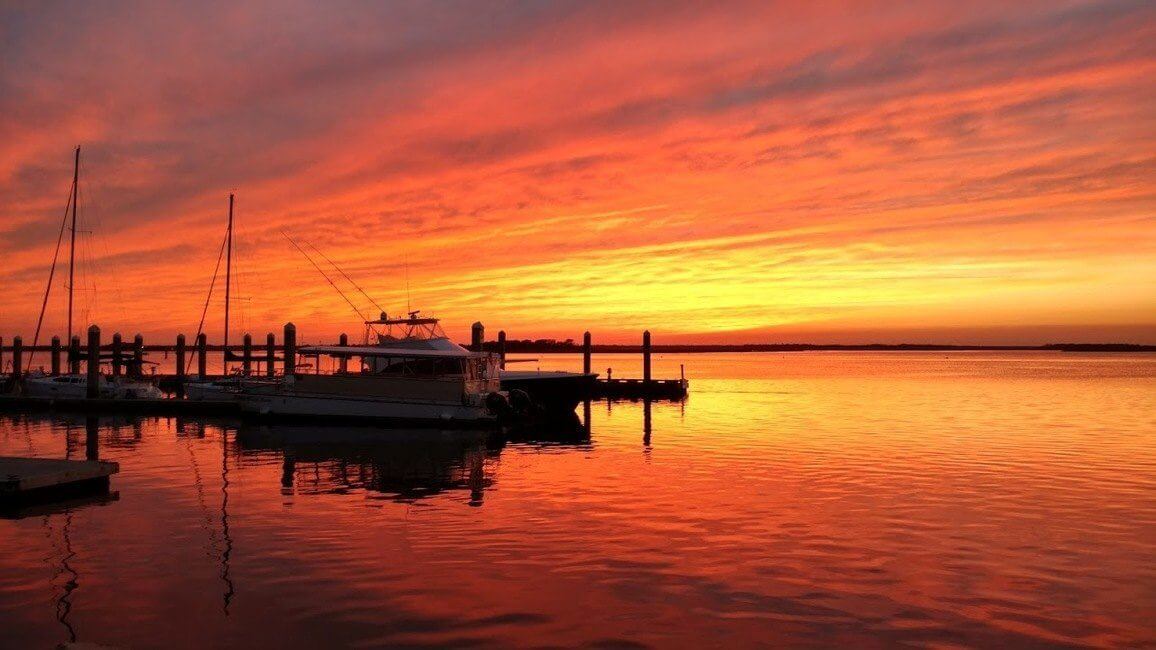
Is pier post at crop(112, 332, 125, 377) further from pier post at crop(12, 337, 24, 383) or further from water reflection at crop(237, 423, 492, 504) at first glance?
water reflection at crop(237, 423, 492, 504)

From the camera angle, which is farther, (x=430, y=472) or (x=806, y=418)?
(x=806, y=418)

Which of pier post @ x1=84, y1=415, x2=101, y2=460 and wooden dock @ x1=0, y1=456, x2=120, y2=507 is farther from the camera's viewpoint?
pier post @ x1=84, y1=415, x2=101, y2=460

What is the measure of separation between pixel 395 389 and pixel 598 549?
21.7 metres

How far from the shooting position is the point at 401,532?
1559cm

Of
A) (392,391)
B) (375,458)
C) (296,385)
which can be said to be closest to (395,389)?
(392,391)

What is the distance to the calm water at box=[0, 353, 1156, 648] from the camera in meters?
→ 10.5

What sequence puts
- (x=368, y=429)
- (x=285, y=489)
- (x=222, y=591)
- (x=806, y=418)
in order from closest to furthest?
1. (x=222, y=591)
2. (x=285, y=489)
3. (x=368, y=429)
4. (x=806, y=418)

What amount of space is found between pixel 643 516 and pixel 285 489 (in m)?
8.48

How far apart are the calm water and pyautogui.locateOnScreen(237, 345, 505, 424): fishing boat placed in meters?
4.97

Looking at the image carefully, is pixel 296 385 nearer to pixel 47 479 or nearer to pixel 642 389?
pixel 47 479

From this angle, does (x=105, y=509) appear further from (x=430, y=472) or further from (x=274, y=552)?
(x=430, y=472)

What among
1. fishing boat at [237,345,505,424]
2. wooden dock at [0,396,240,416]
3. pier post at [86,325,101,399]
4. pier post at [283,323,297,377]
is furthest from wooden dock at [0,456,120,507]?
pier post at [86,325,101,399]

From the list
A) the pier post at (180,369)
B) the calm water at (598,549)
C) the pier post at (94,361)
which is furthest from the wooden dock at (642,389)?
the pier post at (94,361)

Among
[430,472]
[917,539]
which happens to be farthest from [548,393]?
[917,539]
